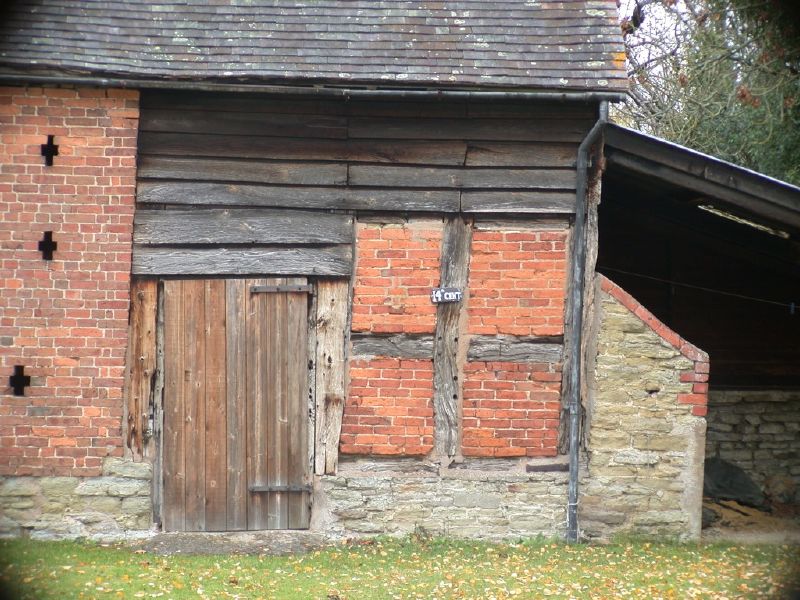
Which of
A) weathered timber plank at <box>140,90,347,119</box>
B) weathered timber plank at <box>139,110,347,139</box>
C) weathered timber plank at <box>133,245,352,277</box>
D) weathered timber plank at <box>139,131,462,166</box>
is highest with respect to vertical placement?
weathered timber plank at <box>140,90,347,119</box>

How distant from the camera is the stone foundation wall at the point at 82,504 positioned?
7.07 meters

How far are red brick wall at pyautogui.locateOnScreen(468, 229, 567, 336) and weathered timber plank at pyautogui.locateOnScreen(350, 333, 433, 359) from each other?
473mm

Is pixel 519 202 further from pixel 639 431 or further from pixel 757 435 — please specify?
pixel 757 435

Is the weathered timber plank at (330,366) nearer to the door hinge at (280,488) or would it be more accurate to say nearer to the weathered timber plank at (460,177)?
the door hinge at (280,488)

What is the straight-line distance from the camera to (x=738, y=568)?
677 centimetres

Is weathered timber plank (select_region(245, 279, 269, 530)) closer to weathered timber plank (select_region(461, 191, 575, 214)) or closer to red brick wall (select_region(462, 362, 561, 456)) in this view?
red brick wall (select_region(462, 362, 561, 456))

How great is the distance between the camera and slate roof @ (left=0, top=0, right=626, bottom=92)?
700 centimetres

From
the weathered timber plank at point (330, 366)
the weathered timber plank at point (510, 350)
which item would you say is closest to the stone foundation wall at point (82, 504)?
the weathered timber plank at point (330, 366)

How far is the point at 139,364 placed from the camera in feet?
23.8

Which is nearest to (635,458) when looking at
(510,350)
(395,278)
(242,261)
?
(510,350)

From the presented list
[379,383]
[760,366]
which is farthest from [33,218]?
[760,366]

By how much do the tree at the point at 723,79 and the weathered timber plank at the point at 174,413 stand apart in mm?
6849

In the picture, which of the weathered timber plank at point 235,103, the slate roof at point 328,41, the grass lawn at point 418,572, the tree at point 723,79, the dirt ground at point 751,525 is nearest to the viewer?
the grass lawn at point 418,572

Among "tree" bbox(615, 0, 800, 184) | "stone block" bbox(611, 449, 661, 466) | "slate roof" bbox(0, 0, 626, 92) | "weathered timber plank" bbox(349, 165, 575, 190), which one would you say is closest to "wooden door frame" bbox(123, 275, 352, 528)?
"weathered timber plank" bbox(349, 165, 575, 190)
